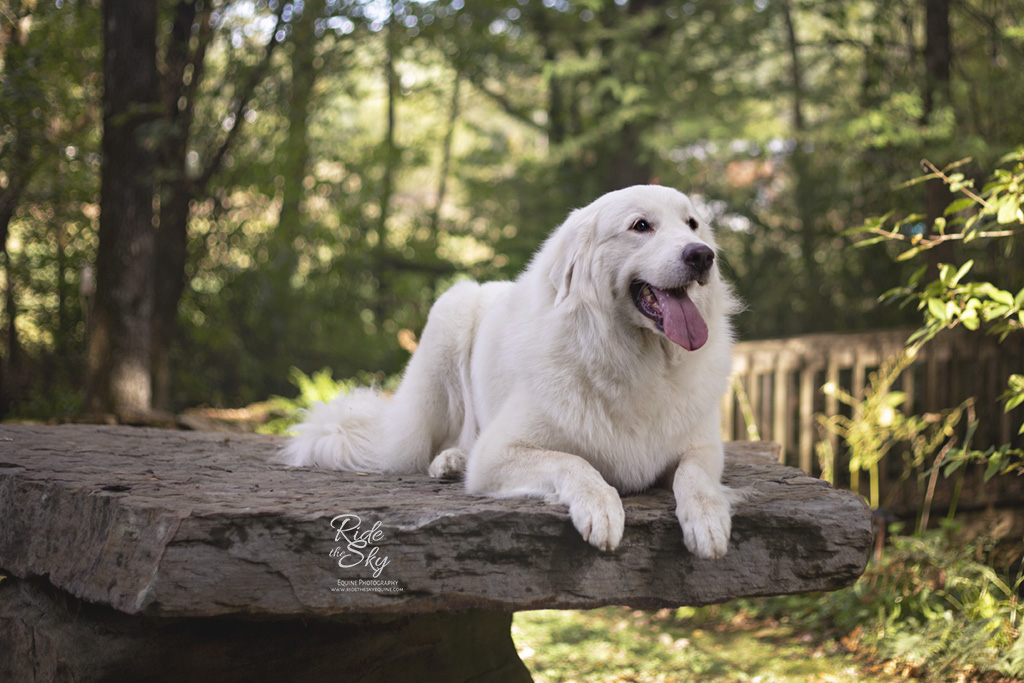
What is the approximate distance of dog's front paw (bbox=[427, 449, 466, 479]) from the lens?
11.3 ft

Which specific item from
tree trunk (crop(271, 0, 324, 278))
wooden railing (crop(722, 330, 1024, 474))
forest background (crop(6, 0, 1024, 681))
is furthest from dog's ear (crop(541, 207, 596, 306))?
tree trunk (crop(271, 0, 324, 278))

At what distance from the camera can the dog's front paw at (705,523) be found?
8.25 feet

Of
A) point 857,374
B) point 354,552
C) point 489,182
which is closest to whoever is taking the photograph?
point 354,552

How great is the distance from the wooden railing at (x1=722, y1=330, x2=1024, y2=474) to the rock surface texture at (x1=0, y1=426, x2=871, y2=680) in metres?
3.21

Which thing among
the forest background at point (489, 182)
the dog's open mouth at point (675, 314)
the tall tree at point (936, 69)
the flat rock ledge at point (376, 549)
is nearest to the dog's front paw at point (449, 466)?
the flat rock ledge at point (376, 549)

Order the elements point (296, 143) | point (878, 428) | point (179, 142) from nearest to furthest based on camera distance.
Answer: point (878, 428) → point (179, 142) → point (296, 143)

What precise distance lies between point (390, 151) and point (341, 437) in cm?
812

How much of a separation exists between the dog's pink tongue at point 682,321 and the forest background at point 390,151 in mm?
4162

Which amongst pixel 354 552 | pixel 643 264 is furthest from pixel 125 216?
pixel 643 264

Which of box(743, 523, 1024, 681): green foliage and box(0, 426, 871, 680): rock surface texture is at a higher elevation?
box(0, 426, 871, 680): rock surface texture

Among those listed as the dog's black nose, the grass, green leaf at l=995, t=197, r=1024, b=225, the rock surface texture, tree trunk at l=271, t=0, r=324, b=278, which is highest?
tree trunk at l=271, t=0, r=324, b=278

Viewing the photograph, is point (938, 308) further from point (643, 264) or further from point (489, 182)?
point (489, 182)

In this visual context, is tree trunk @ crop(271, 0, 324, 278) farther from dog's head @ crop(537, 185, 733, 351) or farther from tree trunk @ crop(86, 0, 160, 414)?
dog's head @ crop(537, 185, 733, 351)

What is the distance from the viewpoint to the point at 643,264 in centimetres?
280
